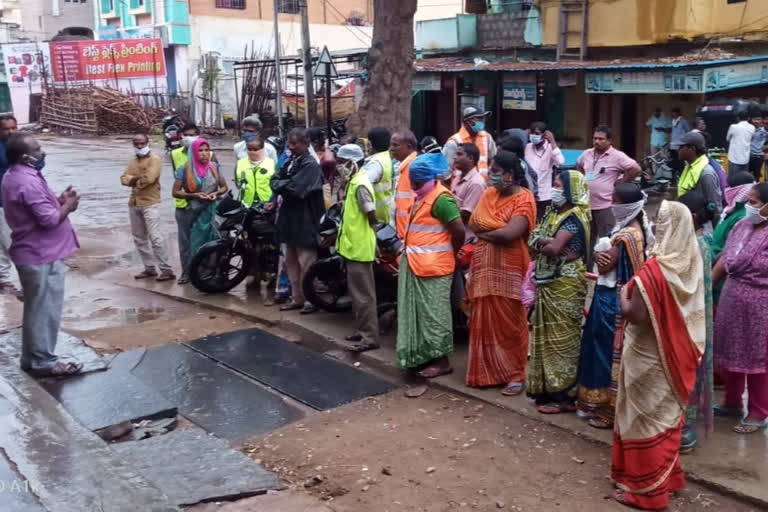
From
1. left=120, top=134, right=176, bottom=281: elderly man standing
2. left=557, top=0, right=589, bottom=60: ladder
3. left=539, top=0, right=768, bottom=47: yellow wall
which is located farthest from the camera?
left=557, top=0, right=589, bottom=60: ladder

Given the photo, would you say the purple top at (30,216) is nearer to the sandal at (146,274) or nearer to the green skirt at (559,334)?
the green skirt at (559,334)

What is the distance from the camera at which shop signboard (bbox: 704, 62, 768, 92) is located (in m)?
14.5

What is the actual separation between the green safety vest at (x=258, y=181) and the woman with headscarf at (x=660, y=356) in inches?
186

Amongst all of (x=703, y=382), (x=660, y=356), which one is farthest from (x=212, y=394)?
(x=703, y=382)

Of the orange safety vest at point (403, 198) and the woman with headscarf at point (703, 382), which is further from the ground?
the orange safety vest at point (403, 198)

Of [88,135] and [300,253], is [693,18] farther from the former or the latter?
[88,135]

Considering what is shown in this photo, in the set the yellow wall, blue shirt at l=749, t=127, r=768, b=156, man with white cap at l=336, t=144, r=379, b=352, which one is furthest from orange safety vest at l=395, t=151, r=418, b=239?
the yellow wall

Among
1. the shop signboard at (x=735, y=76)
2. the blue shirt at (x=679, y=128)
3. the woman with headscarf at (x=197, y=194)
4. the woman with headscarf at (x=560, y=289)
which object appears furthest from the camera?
the blue shirt at (x=679, y=128)

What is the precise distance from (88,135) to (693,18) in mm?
23362

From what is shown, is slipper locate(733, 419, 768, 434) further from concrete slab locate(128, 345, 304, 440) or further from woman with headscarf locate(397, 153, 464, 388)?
concrete slab locate(128, 345, 304, 440)

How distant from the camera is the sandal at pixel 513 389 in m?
5.30

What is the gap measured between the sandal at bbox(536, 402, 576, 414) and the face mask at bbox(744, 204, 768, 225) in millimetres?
1534

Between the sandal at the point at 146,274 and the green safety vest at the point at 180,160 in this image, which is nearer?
the green safety vest at the point at 180,160

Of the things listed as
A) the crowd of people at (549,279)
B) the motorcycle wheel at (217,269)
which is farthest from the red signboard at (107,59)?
the crowd of people at (549,279)
